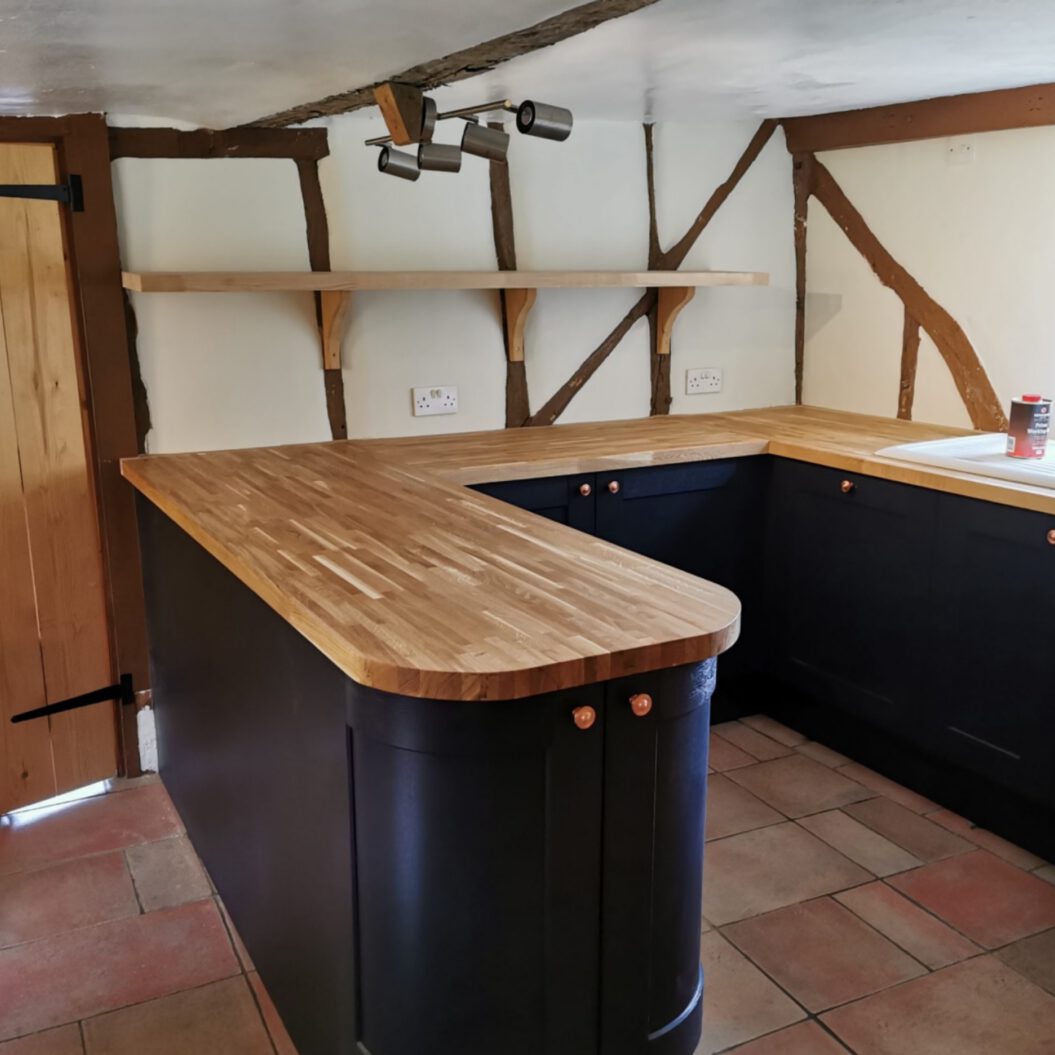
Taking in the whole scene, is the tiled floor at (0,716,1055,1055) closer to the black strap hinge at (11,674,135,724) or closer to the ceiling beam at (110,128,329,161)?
the black strap hinge at (11,674,135,724)

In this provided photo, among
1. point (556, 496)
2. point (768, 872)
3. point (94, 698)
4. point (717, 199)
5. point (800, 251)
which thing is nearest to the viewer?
point (768, 872)

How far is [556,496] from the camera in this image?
2951mm

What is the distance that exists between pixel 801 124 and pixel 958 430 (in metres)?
1.19

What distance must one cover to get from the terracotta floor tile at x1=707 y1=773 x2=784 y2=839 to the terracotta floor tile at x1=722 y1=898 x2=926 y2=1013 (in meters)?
0.35

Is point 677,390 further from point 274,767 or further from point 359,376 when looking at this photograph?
point 274,767

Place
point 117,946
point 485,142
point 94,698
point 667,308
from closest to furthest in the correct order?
point 485,142
point 117,946
point 94,698
point 667,308

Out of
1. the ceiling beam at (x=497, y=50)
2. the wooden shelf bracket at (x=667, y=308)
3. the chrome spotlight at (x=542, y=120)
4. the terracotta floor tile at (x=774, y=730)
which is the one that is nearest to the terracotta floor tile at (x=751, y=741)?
the terracotta floor tile at (x=774, y=730)

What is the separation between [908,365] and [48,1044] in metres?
3.01

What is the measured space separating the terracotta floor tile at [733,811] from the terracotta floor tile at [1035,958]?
670 millimetres

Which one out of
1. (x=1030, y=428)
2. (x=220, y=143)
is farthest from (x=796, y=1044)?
(x=220, y=143)

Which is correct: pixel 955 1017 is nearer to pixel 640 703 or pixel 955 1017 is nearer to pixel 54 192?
pixel 640 703

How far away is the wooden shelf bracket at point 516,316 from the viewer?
128 inches

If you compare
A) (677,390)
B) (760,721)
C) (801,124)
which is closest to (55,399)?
(677,390)

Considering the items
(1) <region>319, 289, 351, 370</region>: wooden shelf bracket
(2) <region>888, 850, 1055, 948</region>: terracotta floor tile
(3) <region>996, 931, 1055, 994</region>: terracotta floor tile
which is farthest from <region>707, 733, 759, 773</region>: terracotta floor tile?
(1) <region>319, 289, 351, 370</region>: wooden shelf bracket
